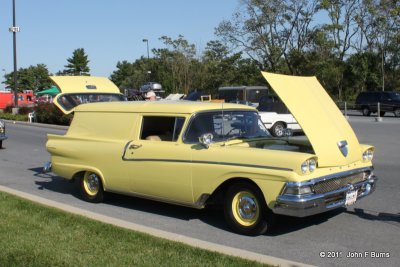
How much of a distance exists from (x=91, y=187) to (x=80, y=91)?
3485 mm

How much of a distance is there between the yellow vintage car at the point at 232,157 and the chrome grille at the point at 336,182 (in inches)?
0.5

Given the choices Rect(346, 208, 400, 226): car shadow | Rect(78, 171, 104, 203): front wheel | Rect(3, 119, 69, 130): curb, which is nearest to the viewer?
Rect(346, 208, 400, 226): car shadow

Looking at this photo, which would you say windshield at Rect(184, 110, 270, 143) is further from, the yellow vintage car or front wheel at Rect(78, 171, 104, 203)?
front wheel at Rect(78, 171, 104, 203)

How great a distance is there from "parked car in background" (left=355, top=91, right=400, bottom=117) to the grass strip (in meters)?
31.7

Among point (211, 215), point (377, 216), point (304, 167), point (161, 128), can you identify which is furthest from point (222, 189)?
point (377, 216)

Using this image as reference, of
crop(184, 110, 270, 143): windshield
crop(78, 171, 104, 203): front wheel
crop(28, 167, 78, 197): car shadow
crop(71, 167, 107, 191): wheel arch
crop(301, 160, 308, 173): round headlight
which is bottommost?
crop(28, 167, 78, 197): car shadow

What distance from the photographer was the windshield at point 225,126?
6.88 m

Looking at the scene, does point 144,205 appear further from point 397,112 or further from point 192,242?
point 397,112

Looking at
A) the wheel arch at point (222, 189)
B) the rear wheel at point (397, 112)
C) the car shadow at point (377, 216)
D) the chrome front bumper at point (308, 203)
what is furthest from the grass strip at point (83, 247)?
the rear wheel at point (397, 112)

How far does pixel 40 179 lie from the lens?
10.6 meters

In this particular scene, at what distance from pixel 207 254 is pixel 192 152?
5.89 feet

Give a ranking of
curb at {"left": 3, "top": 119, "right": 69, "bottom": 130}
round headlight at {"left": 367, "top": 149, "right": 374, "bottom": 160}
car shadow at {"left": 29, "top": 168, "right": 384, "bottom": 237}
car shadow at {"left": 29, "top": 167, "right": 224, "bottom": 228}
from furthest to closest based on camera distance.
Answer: curb at {"left": 3, "top": 119, "right": 69, "bottom": 130}, car shadow at {"left": 29, "top": 167, "right": 224, "bottom": 228}, round headlight at {"left": 367, "top": 149, "right": 374, "bottom": 160}, car shadow at {"left": 29, "top": 168, "right": 384, "bottom": 237}

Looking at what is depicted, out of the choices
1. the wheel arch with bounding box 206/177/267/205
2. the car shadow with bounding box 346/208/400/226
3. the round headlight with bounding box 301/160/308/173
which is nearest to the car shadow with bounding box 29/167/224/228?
the wheel arch with bounding box 206/177/267/205

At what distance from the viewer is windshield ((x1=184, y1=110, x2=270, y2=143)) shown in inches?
271
